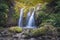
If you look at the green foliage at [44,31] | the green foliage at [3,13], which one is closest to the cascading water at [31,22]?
the green foliage at [3,13]

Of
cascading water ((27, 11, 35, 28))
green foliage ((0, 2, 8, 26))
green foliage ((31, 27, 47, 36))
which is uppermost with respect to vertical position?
green foliage ((0, 2, 8, 26))

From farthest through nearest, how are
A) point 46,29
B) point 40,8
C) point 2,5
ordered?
point 40,8, point 2,5, point 46,29

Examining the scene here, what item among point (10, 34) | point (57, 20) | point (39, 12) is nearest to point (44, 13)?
point (39, 12)

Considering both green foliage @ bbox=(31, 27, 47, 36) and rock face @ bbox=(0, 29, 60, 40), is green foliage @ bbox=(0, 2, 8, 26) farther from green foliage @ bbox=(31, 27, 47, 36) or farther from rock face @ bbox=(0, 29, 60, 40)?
green foliage @ bbox=(31, 27, 47, 36)

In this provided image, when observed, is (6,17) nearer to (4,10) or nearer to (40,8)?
(4,10)

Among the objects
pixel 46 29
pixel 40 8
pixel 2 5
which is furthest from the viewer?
pixel 40 8

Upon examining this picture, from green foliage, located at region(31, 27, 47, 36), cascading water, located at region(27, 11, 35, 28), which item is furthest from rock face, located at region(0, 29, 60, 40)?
cascading water, located at region(27, 11, 35, 28)

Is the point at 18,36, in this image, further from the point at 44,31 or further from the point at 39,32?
the point at 44,31

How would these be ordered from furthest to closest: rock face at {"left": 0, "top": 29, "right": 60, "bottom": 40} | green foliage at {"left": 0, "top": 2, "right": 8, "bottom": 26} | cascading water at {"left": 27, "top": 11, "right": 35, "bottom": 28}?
cascading water at {"left": 27, "top": 11, "right": 35, "bottom": 28} → green foliage at {"left": 0, "top": 2, "right": 8, "bottom": 26} → rock face at {"left": 0, "top": 29, "right": 60, "bottom": 40}

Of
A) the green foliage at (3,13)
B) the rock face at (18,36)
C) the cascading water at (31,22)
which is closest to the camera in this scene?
the rock face at (18,36)

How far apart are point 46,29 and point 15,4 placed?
3923 mm

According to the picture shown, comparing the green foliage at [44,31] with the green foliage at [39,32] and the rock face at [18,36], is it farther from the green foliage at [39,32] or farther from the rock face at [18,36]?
the rock face at [18,36]

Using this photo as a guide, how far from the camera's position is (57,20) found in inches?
460

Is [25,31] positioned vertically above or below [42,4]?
below
